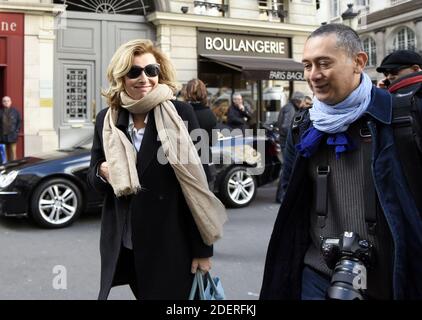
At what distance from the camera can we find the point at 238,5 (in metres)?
16.6

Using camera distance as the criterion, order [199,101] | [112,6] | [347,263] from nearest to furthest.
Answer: [347,263] < [199,101] < [112,6]

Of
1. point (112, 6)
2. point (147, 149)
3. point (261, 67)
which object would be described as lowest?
point (147, 149)

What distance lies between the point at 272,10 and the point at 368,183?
16.7 metres

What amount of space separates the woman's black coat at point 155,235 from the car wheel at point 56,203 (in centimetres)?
464

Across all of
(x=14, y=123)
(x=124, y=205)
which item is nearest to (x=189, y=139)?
(x=124, y=205)

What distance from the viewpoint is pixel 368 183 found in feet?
6.23

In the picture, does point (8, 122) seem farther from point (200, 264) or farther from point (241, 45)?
point (200, 264)

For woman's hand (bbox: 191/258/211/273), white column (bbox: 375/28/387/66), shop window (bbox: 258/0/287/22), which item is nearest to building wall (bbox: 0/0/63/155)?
shop window (bbox: 258/0/287/22)

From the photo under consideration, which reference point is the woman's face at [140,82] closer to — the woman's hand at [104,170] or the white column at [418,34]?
the woman's hand at [104,170]

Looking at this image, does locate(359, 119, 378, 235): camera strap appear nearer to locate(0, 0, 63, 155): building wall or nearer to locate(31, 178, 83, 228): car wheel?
locate(31, 178, 83, 228): car wheel

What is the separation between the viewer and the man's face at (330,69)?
1896mm

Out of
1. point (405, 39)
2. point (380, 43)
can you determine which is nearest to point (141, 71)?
point (405, 39)
